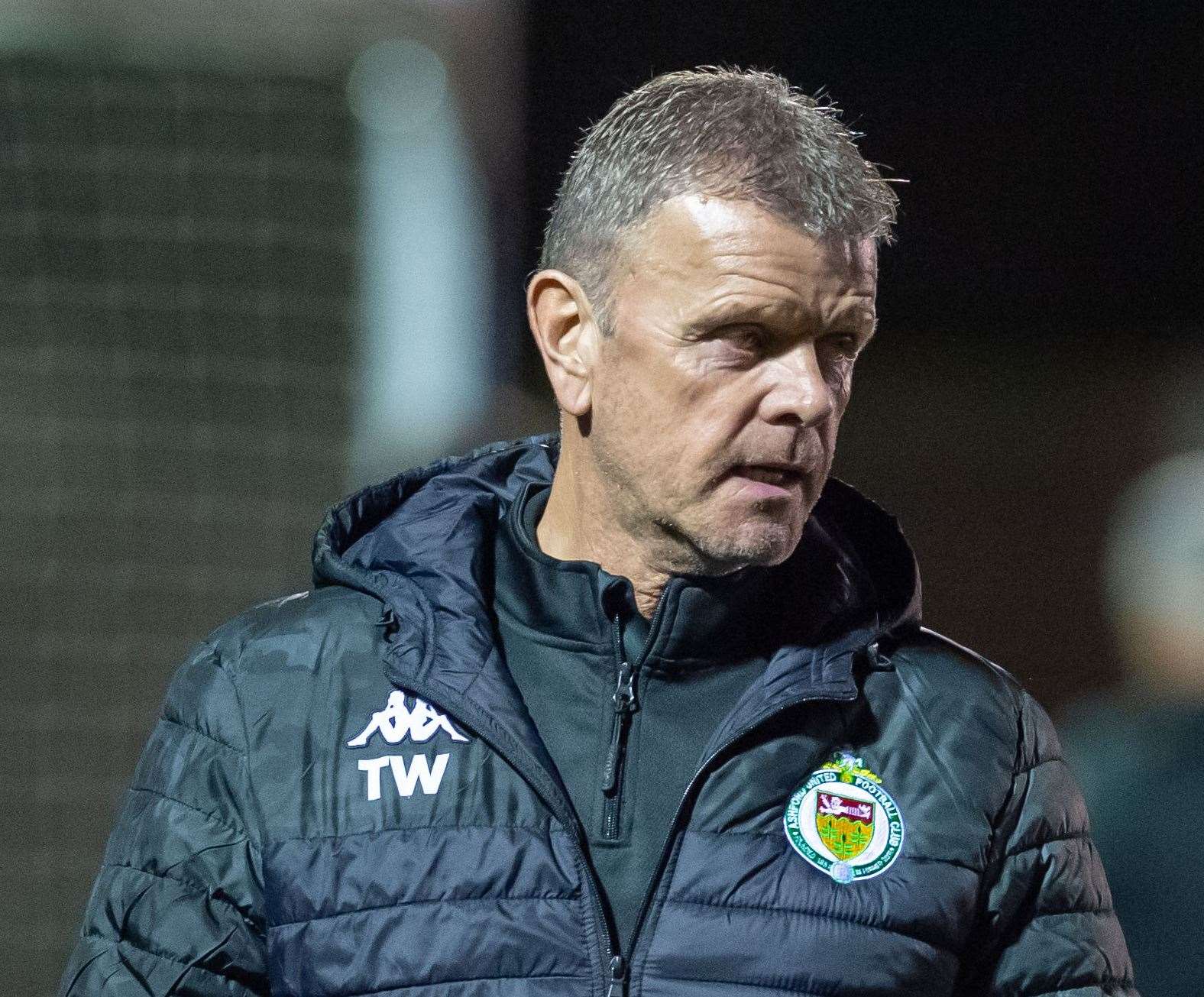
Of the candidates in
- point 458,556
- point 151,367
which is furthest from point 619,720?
point 151,367

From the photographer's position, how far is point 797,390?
1.62 m

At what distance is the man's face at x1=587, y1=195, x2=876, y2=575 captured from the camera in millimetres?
1610

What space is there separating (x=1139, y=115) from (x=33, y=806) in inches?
132

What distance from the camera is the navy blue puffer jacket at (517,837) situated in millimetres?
1497

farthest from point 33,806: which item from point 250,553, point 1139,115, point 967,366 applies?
point 1139,115

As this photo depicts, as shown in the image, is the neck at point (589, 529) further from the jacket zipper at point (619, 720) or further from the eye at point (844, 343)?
the eye at point (844, 343)

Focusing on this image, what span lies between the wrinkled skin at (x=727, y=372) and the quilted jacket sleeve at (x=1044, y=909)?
14.4 inches

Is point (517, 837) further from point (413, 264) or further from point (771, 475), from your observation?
point (413, 264)

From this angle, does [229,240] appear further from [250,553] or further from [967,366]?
[967,366]

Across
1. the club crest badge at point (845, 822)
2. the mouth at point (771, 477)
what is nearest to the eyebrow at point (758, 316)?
the mouth at point (771, 477)

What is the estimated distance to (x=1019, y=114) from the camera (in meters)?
4.38

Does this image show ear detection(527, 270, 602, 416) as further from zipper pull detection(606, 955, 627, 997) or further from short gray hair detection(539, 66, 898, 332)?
zipper pull detection(606, 955, 627, 997)

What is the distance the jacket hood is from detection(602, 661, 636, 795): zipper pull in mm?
141

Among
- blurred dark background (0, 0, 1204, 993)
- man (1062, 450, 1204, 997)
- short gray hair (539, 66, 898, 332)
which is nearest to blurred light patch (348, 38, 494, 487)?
blurred dark background (0, 0, 1204, 993)
